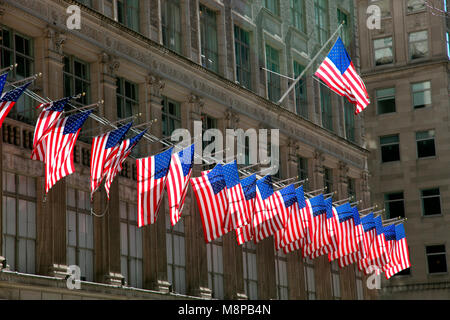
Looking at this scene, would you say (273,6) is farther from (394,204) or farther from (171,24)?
(394,204)

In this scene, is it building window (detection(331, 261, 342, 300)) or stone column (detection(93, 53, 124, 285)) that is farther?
building window (detection(331, 261, 342, 300))

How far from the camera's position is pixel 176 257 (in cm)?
4316

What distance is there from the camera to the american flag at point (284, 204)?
137ft

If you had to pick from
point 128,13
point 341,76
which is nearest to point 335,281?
point 341,76

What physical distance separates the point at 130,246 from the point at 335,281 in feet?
66.5

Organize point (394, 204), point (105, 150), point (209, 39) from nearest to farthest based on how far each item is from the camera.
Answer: point (105, 150) → point (209, 39) → point (394, 204)

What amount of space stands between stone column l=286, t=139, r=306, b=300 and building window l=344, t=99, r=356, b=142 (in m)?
9.04

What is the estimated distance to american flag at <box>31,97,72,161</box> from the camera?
101ft

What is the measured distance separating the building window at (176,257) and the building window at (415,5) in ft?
115

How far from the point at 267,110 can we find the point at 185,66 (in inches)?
326

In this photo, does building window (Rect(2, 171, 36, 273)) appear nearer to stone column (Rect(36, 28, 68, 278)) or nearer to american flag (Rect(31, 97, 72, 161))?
stone column (Rect(36, 28, 68, 278))

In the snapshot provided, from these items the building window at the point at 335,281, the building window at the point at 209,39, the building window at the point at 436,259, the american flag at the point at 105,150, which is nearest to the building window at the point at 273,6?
the building window at the point at 209,39

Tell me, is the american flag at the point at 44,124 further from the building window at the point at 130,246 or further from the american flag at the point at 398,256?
the american flag at the point at 398,256

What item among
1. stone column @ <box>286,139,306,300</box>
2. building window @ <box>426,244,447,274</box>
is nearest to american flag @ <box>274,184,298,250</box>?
stone column @ <box>286,139,306,300</box>
